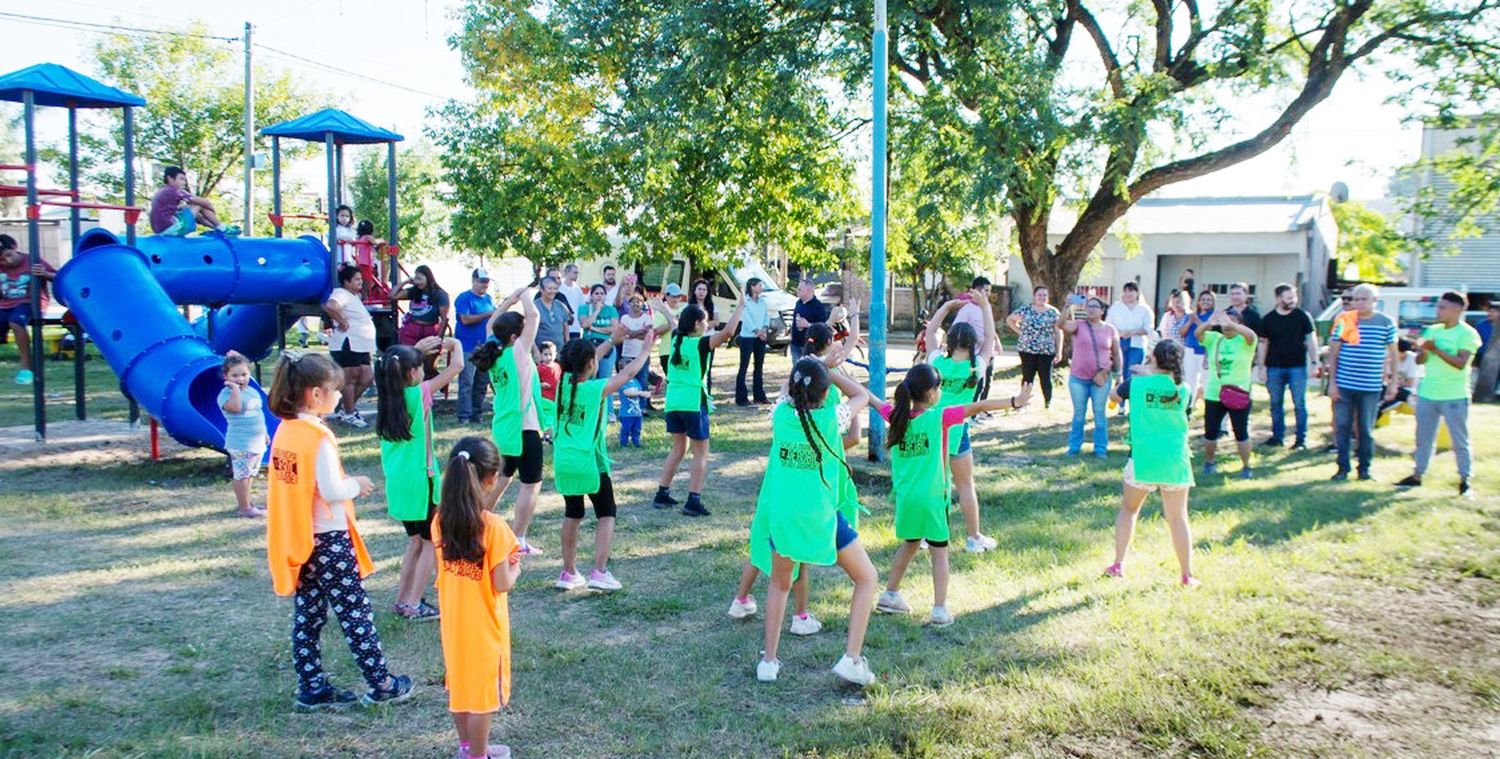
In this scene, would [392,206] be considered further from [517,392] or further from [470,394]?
[517,392]

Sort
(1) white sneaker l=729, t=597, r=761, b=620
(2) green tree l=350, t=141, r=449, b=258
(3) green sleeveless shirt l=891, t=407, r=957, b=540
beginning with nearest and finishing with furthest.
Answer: (3) green sleeveless shirt l=891, t=407, r=957, b=540 < (1) white sneaker l=729, t=597, r=761, b=620 < (2) green tree l=350, t=141, r=449, b=258

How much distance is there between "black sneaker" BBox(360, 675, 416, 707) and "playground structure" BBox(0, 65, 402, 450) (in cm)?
463

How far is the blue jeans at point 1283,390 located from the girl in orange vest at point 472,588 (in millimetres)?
9834

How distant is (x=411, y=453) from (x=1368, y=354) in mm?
8474

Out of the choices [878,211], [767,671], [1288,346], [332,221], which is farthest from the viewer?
[332,221]

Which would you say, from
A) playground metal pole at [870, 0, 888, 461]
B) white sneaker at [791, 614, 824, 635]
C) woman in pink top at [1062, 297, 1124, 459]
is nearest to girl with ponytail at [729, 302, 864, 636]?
white sneaker at [791, 614, 824, 635]

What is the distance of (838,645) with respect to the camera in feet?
17.4

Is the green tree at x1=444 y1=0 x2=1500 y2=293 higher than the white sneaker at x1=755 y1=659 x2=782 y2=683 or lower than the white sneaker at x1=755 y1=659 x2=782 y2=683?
higher

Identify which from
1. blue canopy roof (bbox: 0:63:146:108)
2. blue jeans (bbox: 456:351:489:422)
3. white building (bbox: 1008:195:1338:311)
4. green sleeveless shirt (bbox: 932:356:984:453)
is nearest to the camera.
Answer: green sleeveless shirt (bbox: 932:356:984:453)

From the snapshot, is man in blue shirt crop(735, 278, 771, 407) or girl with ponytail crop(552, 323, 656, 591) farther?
man in blue shirt crop(735, 278, 771, 407)

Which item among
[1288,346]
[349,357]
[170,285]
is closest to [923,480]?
[1288,346]

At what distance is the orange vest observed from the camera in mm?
4164

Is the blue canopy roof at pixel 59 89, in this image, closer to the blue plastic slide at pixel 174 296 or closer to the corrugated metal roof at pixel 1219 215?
the blue plastic slide at pixel 174 296

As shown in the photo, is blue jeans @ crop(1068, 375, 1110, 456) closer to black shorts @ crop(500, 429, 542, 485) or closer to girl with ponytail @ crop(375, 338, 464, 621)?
black shorts @ crop(500, 429, 542, 485)
